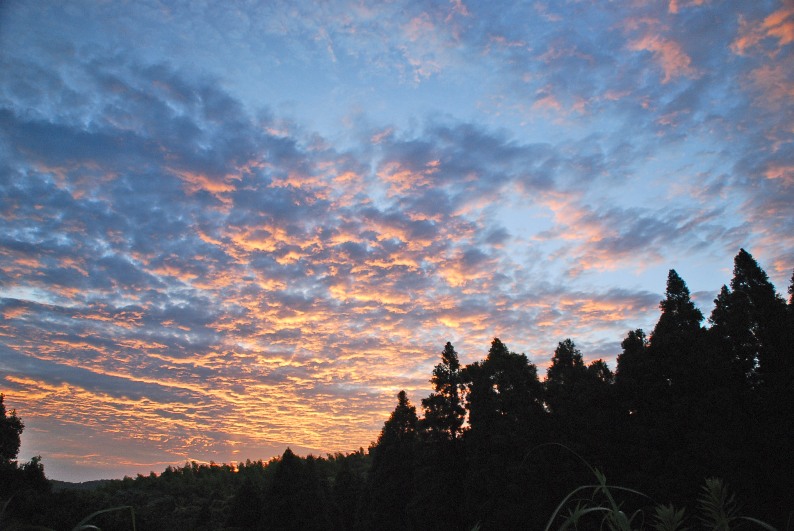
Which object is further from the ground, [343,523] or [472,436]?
[472,436]

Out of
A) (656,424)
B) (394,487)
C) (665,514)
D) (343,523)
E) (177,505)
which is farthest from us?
(177,505)

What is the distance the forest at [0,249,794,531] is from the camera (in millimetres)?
23078

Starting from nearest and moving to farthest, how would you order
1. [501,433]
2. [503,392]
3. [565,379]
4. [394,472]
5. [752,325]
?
[752,325], [501,433], [503,392], [565,379], [394,472]

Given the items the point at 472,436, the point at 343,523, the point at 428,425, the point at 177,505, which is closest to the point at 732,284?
the point at 472,436

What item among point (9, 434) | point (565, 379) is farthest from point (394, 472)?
point (9, 434)

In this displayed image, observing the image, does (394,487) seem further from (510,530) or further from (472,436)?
(510,530)

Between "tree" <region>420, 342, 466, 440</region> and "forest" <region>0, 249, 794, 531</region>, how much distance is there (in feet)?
0.25

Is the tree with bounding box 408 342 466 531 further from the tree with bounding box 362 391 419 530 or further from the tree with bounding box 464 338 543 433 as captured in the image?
the tree with bounding box 362 391 419 530

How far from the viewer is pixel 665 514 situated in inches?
86.1

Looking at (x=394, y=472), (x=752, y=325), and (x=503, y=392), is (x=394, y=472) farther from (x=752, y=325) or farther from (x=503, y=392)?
(x=752, y=325)

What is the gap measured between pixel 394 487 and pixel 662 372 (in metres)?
24.0

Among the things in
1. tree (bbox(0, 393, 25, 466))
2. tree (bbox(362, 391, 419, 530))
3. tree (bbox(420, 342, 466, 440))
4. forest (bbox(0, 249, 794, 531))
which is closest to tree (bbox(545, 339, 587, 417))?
forest (bbox(0, 249, 794, 531))

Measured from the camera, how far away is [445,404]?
117 ft

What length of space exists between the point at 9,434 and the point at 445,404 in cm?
4191
